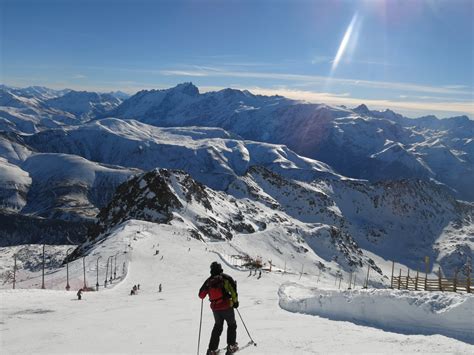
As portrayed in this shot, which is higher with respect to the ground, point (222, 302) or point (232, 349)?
point (222, 302)

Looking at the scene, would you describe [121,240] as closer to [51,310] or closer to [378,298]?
[51,310]

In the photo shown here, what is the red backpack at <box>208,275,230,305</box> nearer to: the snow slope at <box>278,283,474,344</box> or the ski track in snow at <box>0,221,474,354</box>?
the ski track in snow at <box>0,221,474,354</box>

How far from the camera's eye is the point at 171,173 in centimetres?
12950

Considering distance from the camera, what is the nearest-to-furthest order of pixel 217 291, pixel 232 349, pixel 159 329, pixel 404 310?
pixel 232 349
pixel 217 291
pixel 404 310
pixel 159 329

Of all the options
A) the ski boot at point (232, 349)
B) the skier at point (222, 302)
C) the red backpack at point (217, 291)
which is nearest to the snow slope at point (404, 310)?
the ski boot at point (232, 349)

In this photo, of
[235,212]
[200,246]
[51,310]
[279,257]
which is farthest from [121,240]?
[235,212]

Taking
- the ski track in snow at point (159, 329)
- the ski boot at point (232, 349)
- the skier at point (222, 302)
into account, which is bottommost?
the ski track in snow at point (159, 329)

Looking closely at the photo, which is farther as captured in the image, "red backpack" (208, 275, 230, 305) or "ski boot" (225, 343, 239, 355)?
"red backpack" (208, 275, 230, 305)

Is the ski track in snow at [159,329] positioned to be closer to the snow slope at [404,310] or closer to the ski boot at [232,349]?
the ski boot at [232,349]

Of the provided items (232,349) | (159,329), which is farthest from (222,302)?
(159,329)

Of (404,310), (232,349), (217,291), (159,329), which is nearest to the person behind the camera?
(232,349)

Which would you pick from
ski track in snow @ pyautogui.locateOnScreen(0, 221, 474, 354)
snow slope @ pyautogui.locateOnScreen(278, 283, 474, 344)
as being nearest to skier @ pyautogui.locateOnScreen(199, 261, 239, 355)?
ski track in snow @ pyautogui.locateOnScreen(0, 221, 474, 354)

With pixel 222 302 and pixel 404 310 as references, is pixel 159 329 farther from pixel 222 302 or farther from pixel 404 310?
pixel 404 310

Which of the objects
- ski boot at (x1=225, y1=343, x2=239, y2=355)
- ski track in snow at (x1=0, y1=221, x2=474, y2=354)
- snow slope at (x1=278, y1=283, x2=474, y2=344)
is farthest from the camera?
snow slope at (x1=278, y1=283, x2=474, y2=344)
